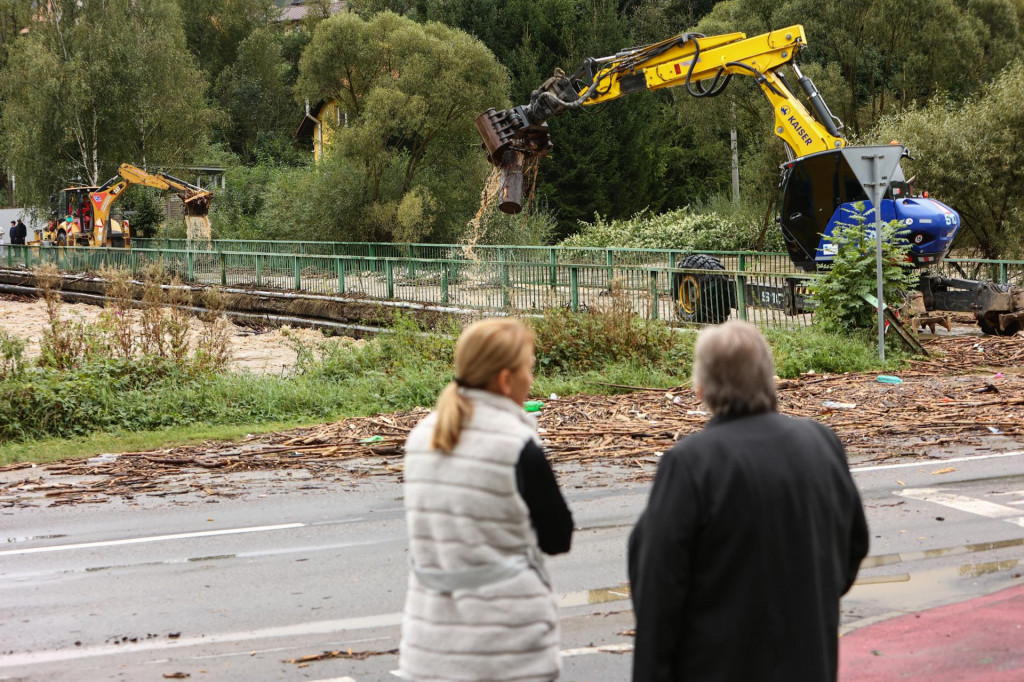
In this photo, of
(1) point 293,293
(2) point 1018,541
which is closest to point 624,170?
(1) point 293,293

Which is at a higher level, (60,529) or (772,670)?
(772,670)

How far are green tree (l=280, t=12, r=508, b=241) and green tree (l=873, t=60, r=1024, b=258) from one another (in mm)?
15284

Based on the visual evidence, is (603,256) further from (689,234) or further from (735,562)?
(735,562)

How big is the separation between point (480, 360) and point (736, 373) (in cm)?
77

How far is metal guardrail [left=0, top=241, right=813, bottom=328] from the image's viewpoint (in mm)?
19469

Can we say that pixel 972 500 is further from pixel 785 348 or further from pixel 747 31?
pixel 747 31

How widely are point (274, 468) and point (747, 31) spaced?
34.9m

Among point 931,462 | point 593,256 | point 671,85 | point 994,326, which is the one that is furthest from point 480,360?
point 593,256

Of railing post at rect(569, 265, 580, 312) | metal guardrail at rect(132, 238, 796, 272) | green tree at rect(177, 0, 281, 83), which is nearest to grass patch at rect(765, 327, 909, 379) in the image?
railing post at rect(569, 265, 580, 312)

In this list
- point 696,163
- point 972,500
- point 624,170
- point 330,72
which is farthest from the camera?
point 696,163

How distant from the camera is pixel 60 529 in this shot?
9172 millimetres

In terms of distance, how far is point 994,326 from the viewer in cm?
1958

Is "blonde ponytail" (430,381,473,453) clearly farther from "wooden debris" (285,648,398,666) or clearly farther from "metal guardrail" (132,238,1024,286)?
"metal guardrail" (132,238,1024,286)

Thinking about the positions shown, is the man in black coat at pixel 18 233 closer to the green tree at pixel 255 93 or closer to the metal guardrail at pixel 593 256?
the green tree at pixel 255 93
